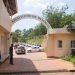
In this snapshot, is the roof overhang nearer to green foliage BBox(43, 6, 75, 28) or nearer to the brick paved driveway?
the brick paved driveway

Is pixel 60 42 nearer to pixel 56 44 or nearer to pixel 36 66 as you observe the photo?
pixel 56 44

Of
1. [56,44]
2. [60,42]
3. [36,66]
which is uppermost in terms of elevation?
[60,42]

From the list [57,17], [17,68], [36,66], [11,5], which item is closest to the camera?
[17,68]

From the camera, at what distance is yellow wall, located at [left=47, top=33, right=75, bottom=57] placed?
32312 mm

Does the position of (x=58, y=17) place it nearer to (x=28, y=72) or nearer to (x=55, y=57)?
(x=55, y=57)

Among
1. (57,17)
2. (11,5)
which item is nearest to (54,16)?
(57,17)

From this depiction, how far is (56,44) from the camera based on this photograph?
32.9 meters

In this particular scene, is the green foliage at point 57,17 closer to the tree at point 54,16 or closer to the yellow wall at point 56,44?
the tree at point 54,16

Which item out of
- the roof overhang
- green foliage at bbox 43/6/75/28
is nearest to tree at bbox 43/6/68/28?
green foliage at bbox 43/6/75/28

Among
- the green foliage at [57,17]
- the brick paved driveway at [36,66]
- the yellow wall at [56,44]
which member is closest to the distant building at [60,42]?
the yellow wall at [56,44]

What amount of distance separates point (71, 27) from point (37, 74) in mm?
14328

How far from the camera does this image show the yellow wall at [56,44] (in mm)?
32312

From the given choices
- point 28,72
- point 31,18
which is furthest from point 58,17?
point 28,72

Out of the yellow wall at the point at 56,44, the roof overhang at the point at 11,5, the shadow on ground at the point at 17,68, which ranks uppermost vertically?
the roof overhang at the point at 11,5
